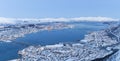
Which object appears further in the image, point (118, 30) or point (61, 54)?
point (118, 30)

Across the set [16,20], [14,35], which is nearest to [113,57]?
[14,35]

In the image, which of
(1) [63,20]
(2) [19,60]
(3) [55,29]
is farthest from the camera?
(1) [63,20]

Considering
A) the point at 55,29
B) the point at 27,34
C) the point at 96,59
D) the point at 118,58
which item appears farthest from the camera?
the point at 55,29

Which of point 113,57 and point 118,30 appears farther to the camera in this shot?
point 118,30

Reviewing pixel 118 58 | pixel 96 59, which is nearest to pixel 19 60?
pixel 96 59

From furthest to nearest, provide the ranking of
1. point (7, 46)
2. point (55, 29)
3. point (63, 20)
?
point (63, 20)
point (55, 29)
point (7, 46)

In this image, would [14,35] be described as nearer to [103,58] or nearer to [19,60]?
[19,60]

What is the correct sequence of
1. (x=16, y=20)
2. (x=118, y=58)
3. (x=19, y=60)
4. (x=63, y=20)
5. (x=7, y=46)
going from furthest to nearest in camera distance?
(x=63, y=20) → (x=16, y=20) → (x=7, y=46) → (x=19, y=60) → (x=118, y=58)

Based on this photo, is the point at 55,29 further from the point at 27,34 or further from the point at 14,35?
the point at 14,35
